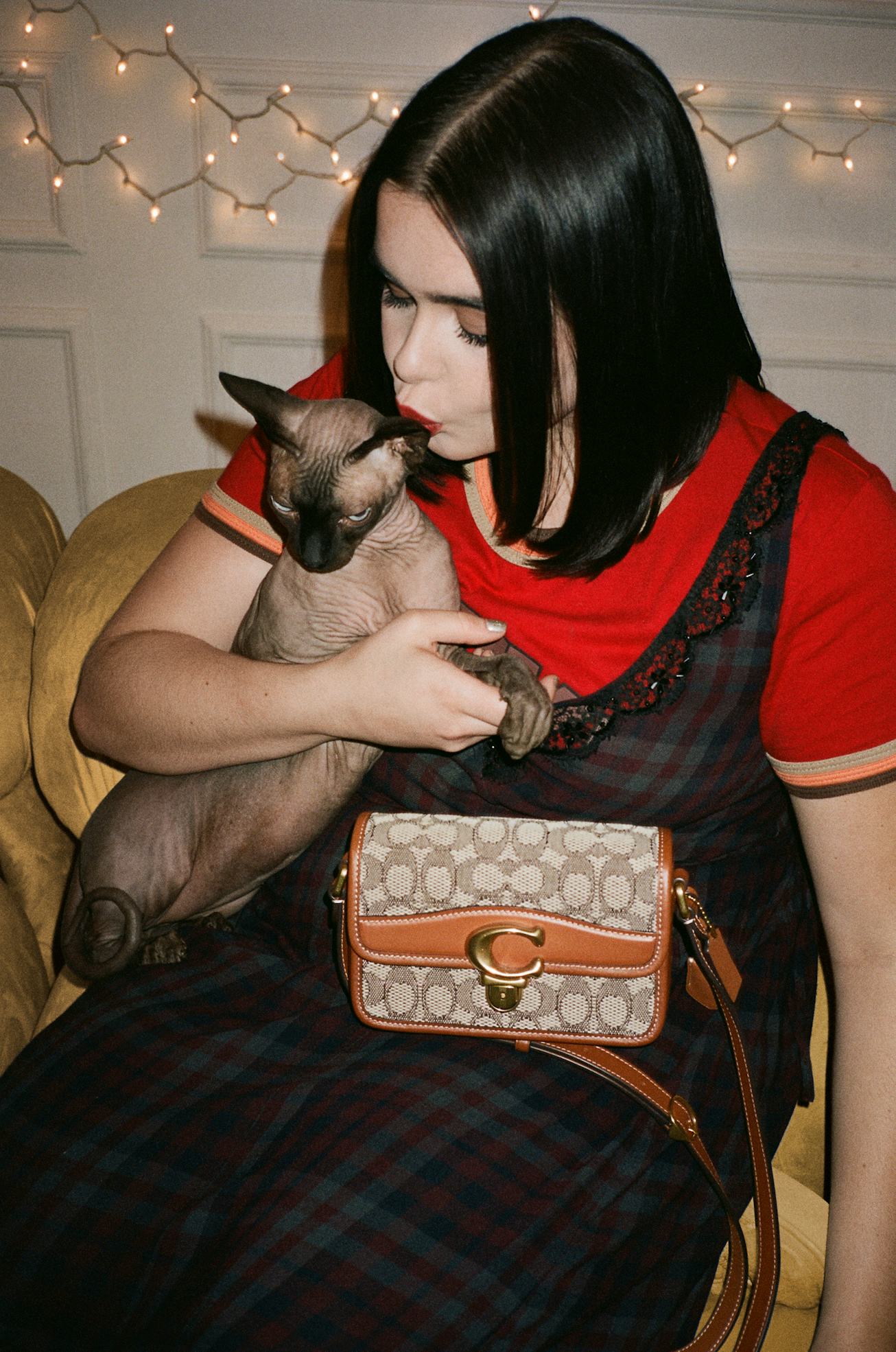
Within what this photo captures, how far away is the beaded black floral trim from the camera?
0.96 m

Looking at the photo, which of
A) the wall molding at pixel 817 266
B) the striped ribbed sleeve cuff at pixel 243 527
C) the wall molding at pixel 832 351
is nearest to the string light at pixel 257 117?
the wall molding at pixel 817 266

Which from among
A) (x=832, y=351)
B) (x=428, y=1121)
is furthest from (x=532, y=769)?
(x=832, y=351)

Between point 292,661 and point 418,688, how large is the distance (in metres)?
0.27

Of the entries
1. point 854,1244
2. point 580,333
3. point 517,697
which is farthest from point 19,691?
point 854,1244

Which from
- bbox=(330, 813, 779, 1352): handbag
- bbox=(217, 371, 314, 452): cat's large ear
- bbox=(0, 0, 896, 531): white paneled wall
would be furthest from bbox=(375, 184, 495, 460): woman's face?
bbox=(0, 0, 896, 531): white paneled wall

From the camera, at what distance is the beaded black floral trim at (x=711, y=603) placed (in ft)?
3.15

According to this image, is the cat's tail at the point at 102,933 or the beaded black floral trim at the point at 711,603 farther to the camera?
the cat's tail at the point at 102,933

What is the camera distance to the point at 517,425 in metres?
0.93

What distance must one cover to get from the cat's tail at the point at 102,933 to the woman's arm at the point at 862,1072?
0.78 meters

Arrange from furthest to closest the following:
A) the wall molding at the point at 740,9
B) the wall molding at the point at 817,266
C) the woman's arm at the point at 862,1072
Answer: the wall molding at the point at 817,266, the wall molding at the point at 740,9, the woman's arm at the point at 862,1072

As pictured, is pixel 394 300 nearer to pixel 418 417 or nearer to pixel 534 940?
pixel 418 417

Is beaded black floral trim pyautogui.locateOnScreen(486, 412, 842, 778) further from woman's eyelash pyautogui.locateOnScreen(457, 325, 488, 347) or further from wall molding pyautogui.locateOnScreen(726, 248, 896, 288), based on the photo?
wall molding pyautogui.locateOnScreen(726, 248, 896, 288)

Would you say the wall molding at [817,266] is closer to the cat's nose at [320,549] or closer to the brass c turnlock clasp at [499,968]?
the cat's nose at [320,549]

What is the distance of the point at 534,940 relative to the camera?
912 mm
